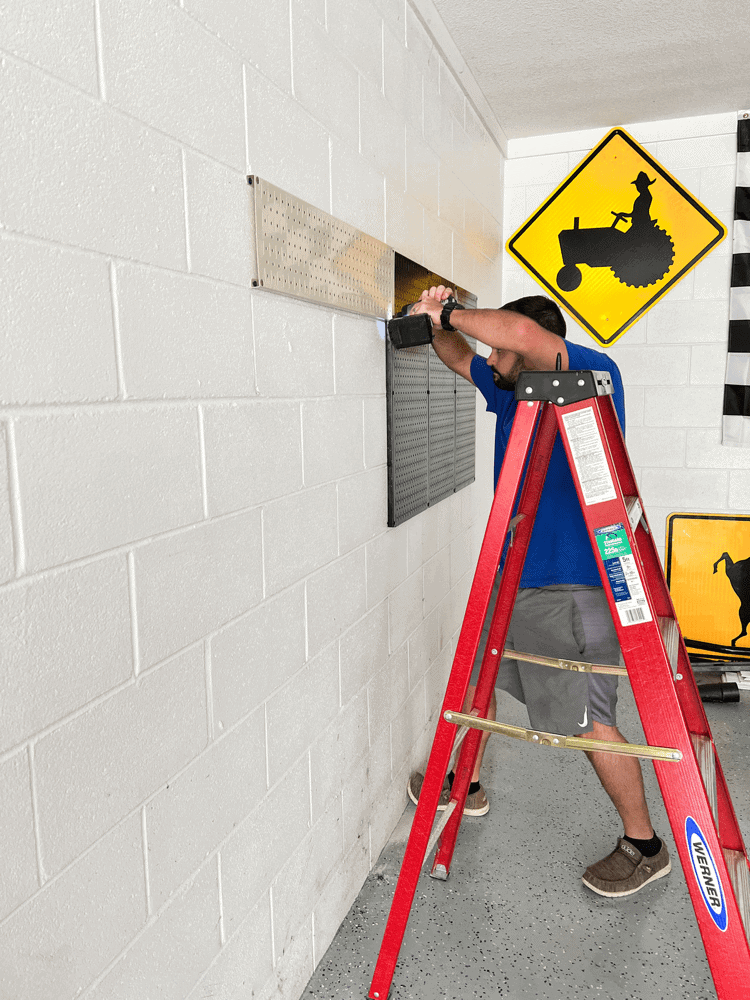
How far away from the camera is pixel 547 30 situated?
242 cm

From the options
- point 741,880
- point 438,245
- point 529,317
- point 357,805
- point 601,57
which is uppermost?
point 601,57

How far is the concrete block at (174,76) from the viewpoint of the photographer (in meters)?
0.98

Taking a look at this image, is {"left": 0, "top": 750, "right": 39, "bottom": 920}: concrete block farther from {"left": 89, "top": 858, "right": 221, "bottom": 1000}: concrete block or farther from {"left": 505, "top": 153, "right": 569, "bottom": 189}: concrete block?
{"left": 505, "top": 153, "right": 569, "bottom": 189}: concrete block

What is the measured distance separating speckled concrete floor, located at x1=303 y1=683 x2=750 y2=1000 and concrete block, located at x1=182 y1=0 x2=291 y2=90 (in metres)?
2.04

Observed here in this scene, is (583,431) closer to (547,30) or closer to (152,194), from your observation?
(152,194)

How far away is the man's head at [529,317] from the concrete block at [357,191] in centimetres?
46

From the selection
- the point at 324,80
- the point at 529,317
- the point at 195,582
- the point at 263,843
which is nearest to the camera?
the point at 195,582

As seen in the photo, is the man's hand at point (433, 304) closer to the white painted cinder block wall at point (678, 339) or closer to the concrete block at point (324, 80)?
the concrete block at point (324, 80)

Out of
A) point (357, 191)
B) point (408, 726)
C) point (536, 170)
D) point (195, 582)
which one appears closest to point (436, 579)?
point (408, 726)

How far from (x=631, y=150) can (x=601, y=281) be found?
0.61m

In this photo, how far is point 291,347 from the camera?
1489mm

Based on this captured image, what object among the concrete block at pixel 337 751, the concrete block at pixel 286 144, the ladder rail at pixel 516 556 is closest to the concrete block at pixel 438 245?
the concrete block at pixel 286 144

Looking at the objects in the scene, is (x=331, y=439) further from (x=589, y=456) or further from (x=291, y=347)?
(x=589, y=456)

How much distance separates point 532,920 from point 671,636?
36.2 inches
